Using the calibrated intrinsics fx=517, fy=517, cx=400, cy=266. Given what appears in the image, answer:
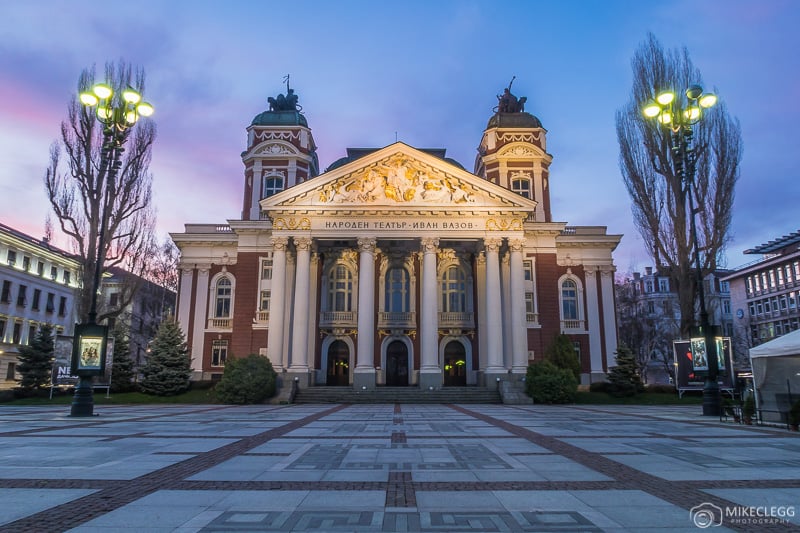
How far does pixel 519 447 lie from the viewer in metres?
10.2

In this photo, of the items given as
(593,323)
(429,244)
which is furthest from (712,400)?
(593,323)

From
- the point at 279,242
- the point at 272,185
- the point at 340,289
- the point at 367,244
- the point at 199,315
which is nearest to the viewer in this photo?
the point at 367,244

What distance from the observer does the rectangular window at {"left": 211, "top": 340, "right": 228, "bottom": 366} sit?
3850cm

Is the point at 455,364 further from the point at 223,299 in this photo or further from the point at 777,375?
the point at 777,375

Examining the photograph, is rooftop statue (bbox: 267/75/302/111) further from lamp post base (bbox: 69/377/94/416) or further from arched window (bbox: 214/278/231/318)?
lamp post base (bbox: 69/377/94/416)

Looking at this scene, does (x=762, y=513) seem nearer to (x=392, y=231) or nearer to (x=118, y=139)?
(x=118, y=139)

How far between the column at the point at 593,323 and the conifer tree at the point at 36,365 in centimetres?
3544

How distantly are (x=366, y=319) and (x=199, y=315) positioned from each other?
15.1 meters

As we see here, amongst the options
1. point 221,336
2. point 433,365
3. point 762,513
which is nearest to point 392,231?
point 433,365

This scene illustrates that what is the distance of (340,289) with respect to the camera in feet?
122

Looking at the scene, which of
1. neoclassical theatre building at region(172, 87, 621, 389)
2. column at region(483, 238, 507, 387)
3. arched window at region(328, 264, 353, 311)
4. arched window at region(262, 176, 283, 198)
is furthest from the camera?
arched window at region(262, 176, 283, 198)

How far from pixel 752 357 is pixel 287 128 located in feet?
124

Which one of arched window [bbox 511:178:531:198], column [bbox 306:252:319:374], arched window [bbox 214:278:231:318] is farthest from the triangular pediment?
arched window [bbox 214:278:231:318]

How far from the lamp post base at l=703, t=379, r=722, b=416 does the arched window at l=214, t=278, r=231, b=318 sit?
104ft
